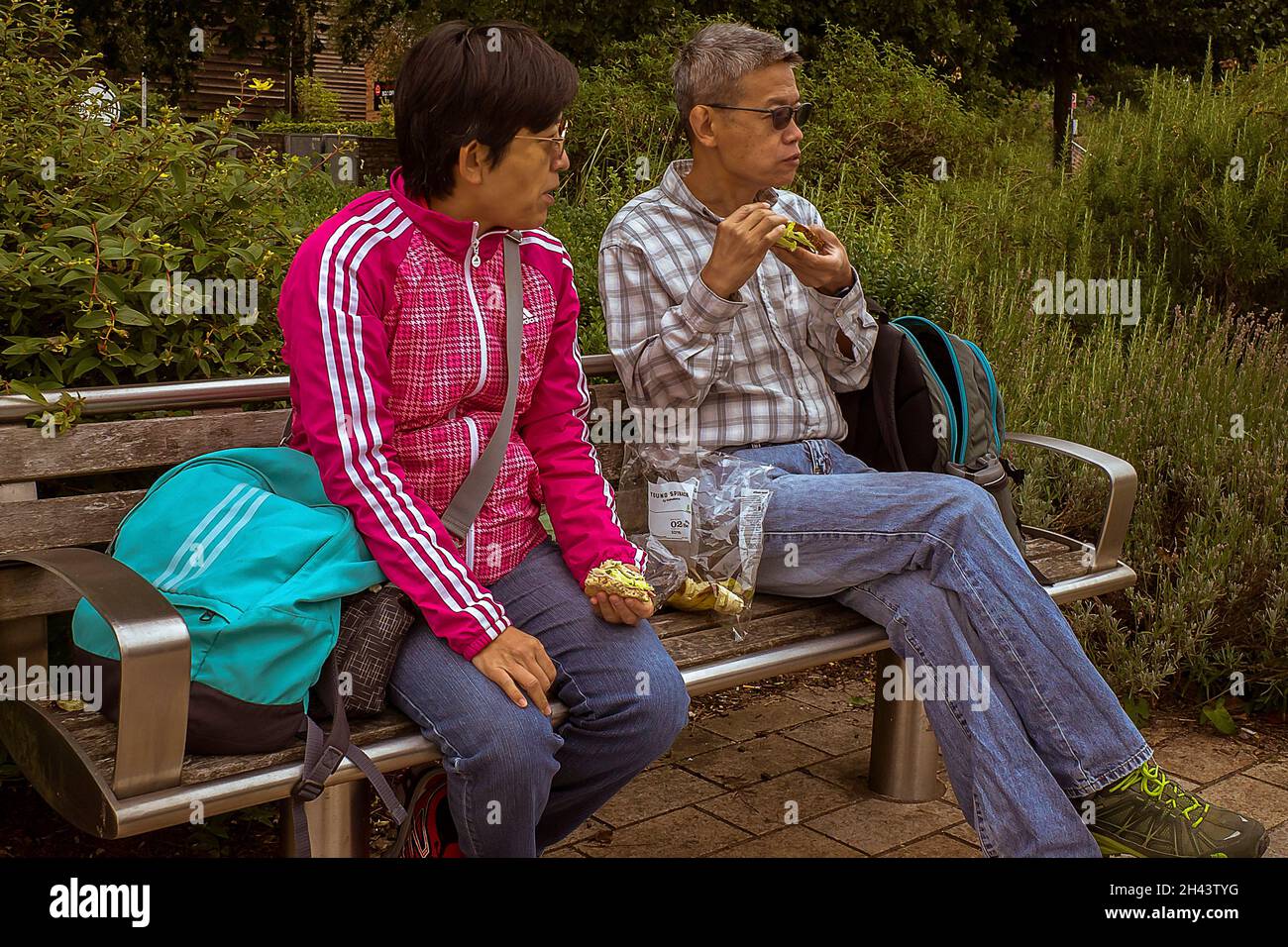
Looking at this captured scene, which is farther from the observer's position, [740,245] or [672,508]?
[672,508]

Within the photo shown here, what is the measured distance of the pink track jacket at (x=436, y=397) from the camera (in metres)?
2.28

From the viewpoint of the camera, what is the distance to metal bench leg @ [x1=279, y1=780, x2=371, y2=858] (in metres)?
2.30

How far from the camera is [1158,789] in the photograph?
270 cm

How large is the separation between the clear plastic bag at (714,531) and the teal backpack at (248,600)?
32.4 inches

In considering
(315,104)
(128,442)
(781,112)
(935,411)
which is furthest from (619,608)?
(315,104)

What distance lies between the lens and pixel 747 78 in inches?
125

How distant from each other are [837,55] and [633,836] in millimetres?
8018

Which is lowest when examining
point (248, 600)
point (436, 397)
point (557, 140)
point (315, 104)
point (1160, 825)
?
point (1160, 825)

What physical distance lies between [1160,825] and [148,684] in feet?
6.09

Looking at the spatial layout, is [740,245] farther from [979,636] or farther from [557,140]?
[979,636]

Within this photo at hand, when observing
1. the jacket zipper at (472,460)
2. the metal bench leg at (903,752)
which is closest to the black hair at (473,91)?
the jacket zipper at (472,460)

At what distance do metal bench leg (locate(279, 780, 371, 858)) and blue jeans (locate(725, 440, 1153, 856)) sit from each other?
1059 millimetres

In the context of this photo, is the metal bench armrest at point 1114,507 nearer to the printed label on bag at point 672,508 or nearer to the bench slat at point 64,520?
the printed label on bag at point 672,508

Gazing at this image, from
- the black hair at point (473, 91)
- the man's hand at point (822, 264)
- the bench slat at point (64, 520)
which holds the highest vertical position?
the black hair at point (473, 91)
